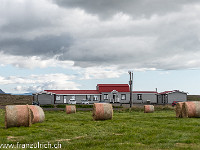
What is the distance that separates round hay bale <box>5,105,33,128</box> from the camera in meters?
15.9

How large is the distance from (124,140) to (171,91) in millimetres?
62799

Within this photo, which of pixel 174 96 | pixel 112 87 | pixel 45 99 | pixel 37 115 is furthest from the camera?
pixel 112 87

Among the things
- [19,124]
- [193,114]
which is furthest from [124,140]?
[193,114]

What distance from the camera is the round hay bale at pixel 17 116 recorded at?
15906 mm

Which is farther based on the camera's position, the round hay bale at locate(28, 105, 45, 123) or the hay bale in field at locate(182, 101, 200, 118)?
the hay bale in field at locate(182, 101, 200, 118)

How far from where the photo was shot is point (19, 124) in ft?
53.3

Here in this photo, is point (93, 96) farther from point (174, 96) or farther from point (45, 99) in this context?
point (174, 96)

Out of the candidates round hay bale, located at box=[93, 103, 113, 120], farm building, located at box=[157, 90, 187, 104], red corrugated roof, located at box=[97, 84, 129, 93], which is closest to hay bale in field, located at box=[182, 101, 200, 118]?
round hay bale, located at box=[93, 103, 113, 120]

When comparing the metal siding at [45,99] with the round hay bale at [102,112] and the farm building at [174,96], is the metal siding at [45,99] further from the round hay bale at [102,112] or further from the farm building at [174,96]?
the round hay bale at [102,112]

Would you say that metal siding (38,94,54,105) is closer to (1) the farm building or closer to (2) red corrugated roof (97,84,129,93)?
(2) red corrugated roof (97,84,129,93)

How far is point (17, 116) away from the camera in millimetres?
16062

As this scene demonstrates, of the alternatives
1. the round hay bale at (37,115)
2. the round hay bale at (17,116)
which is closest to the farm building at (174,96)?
the round hay bale at (37,115)

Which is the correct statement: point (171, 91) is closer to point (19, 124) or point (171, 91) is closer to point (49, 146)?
point (19, 124)

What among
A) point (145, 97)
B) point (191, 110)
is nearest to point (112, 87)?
point (145, 97)
